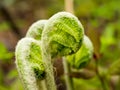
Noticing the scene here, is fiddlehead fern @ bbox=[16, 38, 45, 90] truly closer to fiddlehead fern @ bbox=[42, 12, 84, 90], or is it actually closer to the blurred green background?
fiddlehead fern @ bbox=[42, 12, 84, 90]

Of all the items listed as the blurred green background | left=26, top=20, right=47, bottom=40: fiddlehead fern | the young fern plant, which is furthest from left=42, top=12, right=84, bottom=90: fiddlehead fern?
the blurred green background

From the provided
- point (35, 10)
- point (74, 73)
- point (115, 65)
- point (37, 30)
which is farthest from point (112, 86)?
point (35, 10)

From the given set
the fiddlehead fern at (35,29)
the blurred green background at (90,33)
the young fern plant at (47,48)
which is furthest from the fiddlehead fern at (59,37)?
the blurred green background at (90,33)

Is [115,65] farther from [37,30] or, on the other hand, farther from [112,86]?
[112,86]

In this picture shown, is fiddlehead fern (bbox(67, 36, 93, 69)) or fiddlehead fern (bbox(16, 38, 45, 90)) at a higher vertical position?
fiddlehead fern (bbox(67, 36, 93, 69))

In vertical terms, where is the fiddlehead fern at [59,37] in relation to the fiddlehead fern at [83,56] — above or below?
below

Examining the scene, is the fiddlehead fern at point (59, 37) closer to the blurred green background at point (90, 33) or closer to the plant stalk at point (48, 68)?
the plant stalk at point (48, 68)
